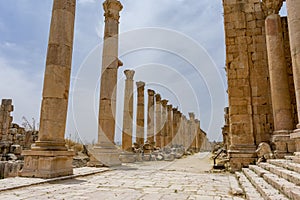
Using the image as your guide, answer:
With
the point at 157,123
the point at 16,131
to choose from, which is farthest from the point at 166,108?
the point at 16,131

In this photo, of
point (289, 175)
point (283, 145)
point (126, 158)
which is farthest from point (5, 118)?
point (289, 175)

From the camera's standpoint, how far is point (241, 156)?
33.8 feet

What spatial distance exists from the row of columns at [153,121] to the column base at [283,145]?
1336 centimetres

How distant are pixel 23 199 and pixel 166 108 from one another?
1274 inches

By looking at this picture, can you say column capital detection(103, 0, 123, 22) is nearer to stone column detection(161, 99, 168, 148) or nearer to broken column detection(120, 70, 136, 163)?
broken column detection(120, 70, 136, 163)

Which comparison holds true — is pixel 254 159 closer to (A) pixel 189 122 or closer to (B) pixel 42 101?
(B) pixel 42 101

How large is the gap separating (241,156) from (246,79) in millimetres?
3483

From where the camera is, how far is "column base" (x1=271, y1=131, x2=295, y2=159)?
8438 millimetres

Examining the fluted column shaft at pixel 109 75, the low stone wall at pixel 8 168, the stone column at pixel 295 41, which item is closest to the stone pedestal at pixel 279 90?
the stone column at pixel 295 41

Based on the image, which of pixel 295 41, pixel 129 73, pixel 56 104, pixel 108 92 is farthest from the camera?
pixel 129 73

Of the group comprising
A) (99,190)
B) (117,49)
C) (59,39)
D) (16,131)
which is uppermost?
(117,49)

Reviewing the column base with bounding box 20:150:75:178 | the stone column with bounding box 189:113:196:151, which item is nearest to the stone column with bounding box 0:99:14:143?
the column base with bounding box 20:150:75:178

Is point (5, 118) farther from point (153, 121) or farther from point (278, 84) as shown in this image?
point (278, 84)

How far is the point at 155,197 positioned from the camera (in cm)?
526
